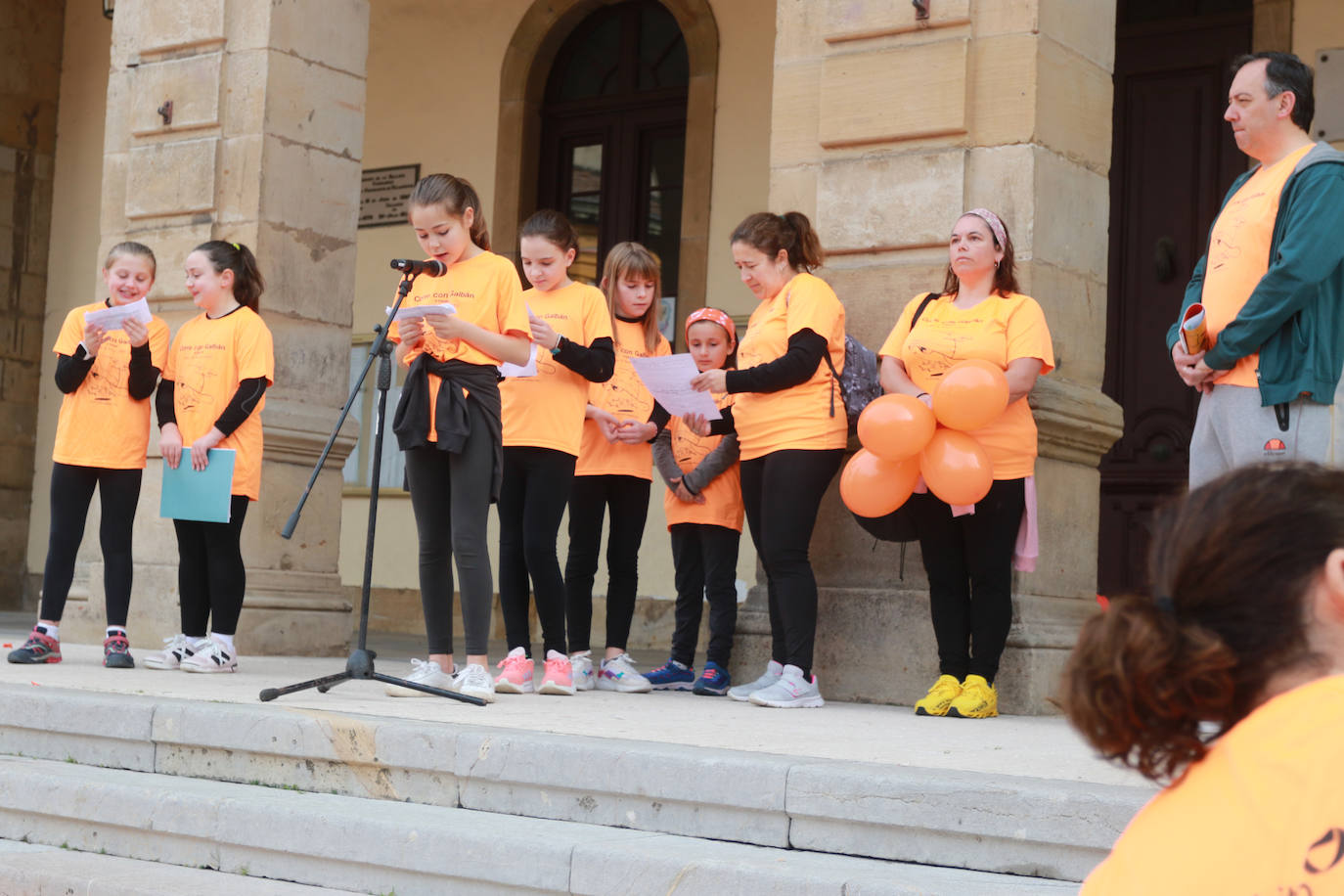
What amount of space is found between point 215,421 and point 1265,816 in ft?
19.2

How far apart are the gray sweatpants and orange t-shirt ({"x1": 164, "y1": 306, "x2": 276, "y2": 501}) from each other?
375 cm

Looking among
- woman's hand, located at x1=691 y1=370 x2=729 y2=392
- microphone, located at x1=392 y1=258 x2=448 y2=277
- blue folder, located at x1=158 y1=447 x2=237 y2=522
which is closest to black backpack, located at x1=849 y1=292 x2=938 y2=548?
woman's hand, located at x1=691 y1=370 x2=729 y2=392

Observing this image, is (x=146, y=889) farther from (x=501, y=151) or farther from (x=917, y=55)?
(x=501, y=151)

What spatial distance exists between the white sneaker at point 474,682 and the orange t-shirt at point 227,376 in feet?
5.46

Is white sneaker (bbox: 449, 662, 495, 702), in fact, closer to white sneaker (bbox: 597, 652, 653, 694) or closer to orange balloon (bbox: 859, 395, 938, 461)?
white sneaker (bbox: 597, 652, 653, 694)

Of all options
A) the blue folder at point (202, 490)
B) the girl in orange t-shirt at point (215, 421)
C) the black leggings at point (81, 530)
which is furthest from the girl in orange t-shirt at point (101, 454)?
the blue folder at point (202, 490)

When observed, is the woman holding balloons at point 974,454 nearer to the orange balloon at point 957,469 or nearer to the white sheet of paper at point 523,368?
the orange balloon at point 957,469

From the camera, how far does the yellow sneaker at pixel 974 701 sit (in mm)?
5203

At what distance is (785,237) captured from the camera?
5895 mm

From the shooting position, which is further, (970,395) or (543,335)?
(543,335)

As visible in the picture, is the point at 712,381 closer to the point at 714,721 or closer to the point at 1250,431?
the point at 714,721

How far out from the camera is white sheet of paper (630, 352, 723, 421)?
5688 mm

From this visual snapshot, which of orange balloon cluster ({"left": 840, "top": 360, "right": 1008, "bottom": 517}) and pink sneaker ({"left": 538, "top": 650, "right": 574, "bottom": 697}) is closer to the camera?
orange balloon cluster ({"left": 840, "top": 360, "right": 1008, "bottom": 517})

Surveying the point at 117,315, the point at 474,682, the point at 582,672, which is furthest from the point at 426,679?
the point at 117,315
